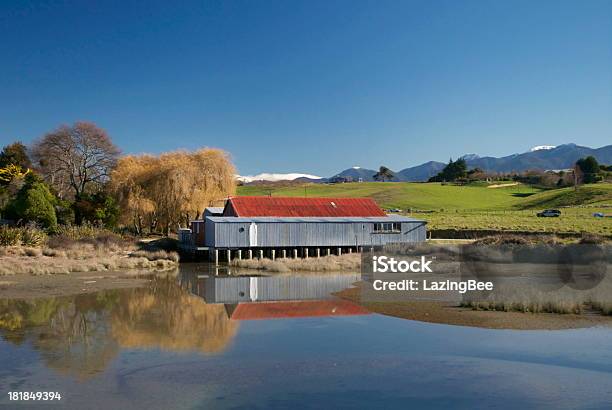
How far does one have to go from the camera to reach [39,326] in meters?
17.7

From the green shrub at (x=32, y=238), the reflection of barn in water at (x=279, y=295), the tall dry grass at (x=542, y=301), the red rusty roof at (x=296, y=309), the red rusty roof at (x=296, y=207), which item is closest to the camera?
the tall dry grass at (x=542, y=301)

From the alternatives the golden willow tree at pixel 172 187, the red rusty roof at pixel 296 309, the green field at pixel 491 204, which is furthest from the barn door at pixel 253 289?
the green field at pixel 491 204

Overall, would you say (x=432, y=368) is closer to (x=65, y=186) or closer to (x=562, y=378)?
(x=562, y=378)

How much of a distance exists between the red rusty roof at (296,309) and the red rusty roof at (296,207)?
20.5 metres

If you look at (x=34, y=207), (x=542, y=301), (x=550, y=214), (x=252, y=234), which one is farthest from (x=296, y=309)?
(x=550, y=214)

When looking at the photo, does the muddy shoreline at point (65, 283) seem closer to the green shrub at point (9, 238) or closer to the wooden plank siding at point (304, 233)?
the green shrub at point (9, 238)

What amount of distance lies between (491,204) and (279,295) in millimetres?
68708

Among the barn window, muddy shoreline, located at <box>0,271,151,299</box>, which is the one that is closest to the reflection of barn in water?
muddy shoreline, located at <box>0,271,151,299</box>

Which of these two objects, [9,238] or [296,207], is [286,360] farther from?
[296,207]

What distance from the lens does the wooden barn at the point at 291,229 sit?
1594 inches

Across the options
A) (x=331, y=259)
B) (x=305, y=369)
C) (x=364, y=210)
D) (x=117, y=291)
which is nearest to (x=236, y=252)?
(x=331, y=259)

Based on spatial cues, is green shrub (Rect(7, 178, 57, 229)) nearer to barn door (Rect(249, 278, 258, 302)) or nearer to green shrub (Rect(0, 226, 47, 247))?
green shrub (Rect(0, 226, 47, 247))

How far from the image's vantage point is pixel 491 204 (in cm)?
8788

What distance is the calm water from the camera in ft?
35.8
